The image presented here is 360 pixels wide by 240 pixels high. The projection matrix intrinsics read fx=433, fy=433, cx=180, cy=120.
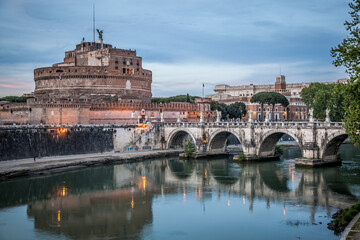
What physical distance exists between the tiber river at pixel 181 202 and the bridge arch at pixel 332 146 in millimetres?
1471

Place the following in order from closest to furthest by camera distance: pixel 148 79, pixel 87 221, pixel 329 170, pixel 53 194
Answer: pixel 87 221 → pixel 53 194 → pixel 329 170 → pixel 148 79

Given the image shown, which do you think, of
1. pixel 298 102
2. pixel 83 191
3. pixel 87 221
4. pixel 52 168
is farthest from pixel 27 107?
pixel 298 102

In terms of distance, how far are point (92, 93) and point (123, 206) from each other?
3710 cm

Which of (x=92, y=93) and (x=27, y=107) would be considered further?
(x=92, y=93)

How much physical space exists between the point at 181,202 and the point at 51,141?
22056 millimetres

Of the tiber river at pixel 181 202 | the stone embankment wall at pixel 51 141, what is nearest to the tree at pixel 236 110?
the stone embankment wall at pixel 51 141

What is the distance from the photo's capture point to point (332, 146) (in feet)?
122

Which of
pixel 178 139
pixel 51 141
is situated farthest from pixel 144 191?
pixel 178 139

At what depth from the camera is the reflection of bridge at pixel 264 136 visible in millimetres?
36531

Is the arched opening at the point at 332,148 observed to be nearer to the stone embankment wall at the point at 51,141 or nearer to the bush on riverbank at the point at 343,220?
the bush on riverbank at the point at 343,220

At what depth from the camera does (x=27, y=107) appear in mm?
51062

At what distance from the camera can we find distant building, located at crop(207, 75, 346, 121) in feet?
291

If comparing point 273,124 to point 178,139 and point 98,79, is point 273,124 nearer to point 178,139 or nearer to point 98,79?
point 178,139

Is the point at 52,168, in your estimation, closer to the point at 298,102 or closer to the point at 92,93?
the point at 92,93
